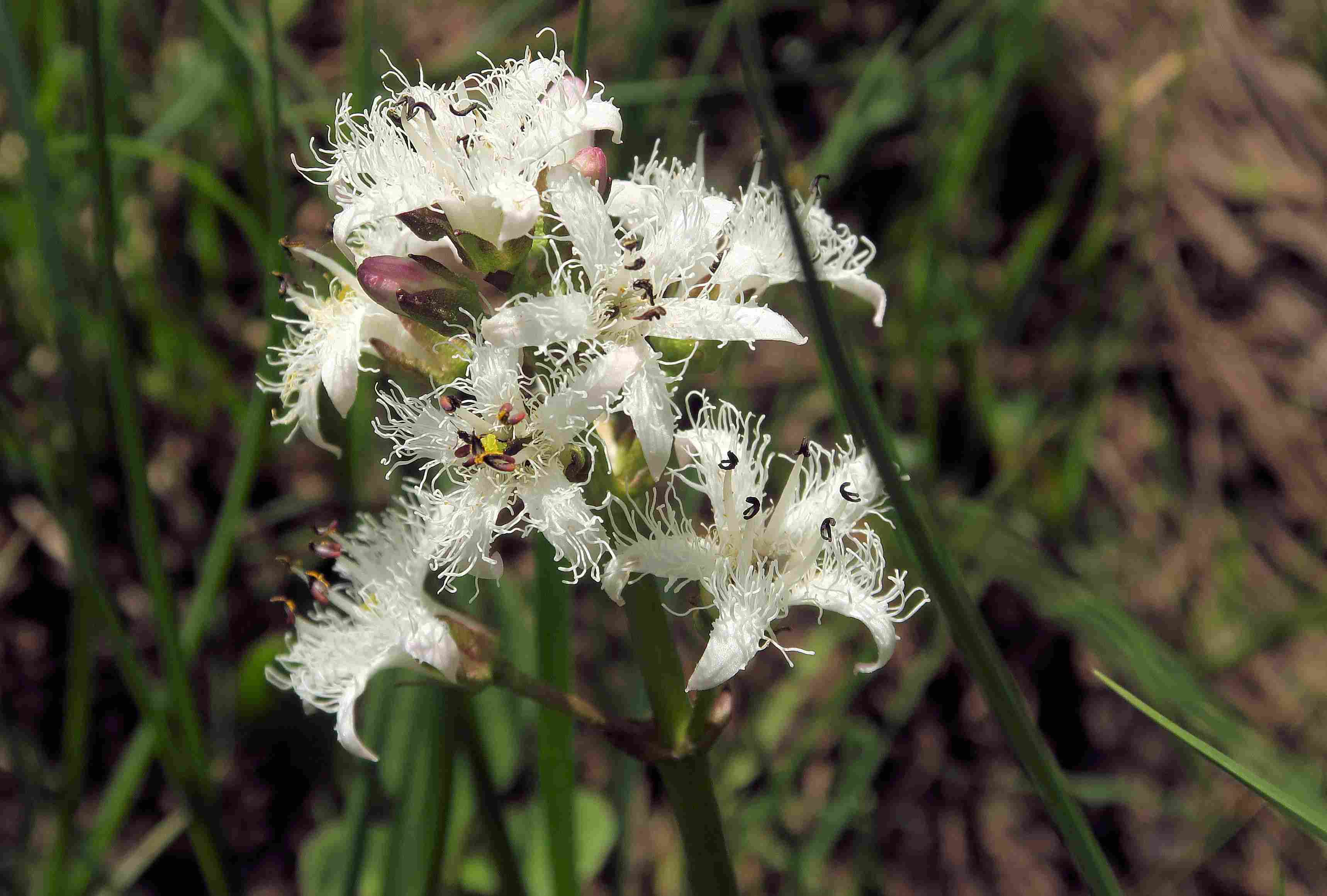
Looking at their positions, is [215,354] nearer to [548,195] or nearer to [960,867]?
[548,195]

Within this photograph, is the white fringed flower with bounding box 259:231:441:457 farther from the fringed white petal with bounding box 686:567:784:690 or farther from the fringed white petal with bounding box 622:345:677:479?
the fringed white petal with bounding box 686:567:784:690

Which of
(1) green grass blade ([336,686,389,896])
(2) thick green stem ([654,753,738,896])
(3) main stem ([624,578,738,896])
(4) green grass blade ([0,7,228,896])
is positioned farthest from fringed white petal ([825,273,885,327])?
(4) green grass blade ([0,7,228,896])

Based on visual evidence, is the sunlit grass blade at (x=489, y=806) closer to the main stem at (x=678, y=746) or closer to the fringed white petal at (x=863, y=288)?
the main stem at (x=678, y=746)

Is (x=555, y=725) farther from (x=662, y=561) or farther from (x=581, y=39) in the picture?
(x=581, y=39)

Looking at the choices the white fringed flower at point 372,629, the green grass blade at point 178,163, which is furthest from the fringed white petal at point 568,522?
the green grass blade at point 178,163

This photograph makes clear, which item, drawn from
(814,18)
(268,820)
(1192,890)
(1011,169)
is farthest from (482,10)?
(1192,890)

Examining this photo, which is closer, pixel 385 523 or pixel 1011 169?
pixel 385 523
